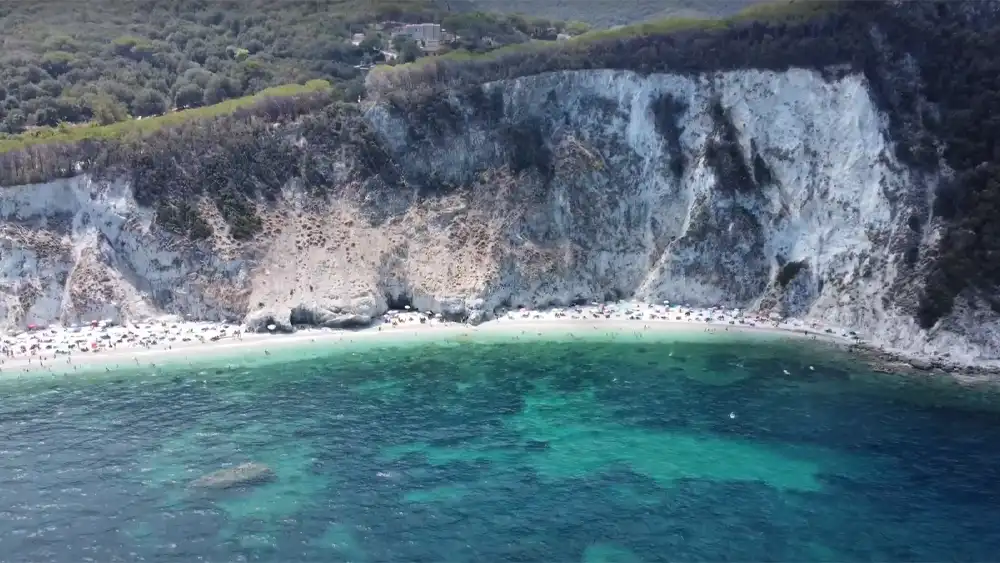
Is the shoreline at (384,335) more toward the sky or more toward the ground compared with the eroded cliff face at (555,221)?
more toward the ground

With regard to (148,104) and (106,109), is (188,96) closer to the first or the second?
(148,104)

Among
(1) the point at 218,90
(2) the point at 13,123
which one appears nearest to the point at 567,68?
(1) the point at 218,90

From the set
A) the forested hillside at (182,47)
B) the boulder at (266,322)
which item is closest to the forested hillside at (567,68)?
the forested hillside at (182,47)

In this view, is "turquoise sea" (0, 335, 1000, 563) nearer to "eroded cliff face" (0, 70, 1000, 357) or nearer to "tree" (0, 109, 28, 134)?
"eroded cliff face" (0, 70, 1000, 357)

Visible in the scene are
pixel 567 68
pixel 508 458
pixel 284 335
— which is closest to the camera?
pixel 508 458

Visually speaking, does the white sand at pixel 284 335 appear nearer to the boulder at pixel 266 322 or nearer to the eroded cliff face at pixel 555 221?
the boulder at pixel 266 322

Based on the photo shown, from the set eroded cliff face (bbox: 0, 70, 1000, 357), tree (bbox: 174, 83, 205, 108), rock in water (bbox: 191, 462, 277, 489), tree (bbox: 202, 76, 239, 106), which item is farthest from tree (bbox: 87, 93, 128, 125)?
rock in water (bbox: 191, 462, 277, 489)
